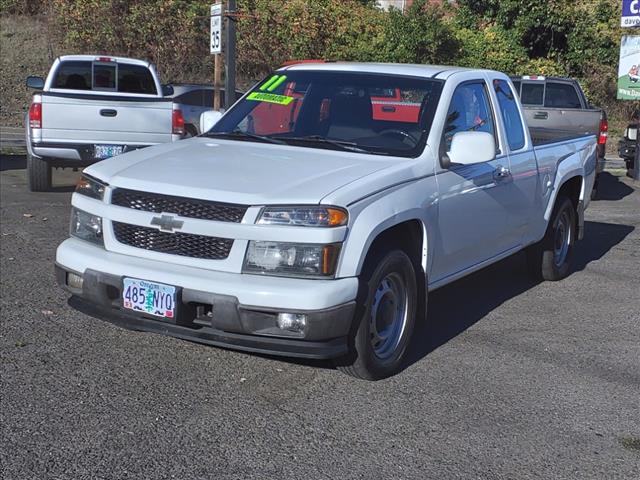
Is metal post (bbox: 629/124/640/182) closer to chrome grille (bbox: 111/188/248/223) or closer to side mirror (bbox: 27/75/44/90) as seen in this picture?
side mirror (bbox: 27/75/44/90)

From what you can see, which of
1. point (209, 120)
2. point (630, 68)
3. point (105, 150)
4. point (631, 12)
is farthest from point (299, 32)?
point (209, 120)

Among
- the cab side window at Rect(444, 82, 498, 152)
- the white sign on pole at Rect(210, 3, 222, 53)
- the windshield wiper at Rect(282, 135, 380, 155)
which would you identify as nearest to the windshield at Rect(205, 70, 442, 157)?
the windshield wiper at Rect(282, 135, 380, 155)

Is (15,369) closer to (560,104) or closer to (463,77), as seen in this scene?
(463,77)

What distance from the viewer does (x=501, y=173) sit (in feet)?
20.9

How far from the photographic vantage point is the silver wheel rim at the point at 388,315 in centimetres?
511

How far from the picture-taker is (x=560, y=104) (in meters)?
15.1

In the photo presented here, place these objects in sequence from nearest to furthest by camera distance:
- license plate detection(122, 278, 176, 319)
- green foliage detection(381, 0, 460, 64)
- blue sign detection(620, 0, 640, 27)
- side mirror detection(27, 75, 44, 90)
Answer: license plate detection(122, 278, 176, 319) → side mirror detection(27, 75, 44, 90) → blue sign detection(620, 0, 640, 27) → green foliage detection(381, 0, 460, 64)

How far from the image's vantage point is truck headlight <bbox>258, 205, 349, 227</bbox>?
459cm

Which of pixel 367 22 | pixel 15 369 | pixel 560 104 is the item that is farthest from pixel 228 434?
pixel 367 22

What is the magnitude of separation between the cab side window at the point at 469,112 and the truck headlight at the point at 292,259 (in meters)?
1.56

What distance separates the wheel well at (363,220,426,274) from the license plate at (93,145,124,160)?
7.03 m

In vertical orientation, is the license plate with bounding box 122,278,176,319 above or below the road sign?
below

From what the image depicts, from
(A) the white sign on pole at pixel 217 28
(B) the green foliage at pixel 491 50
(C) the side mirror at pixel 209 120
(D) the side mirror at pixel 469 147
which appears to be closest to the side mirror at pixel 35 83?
Answer: (A) the white sign on pole at pixel 217 28

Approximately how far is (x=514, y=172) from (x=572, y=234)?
6.40 ft
